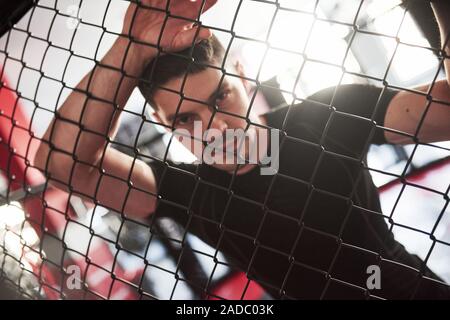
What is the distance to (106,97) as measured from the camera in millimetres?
674

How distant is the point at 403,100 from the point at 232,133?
11.9 inches

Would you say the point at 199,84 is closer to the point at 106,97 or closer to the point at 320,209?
the point at 106,97

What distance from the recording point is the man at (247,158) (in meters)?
0.66

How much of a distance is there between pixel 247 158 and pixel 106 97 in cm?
28

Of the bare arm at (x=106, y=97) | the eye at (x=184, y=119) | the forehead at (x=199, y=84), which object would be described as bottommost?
the bare arm at (x=106, y=97)

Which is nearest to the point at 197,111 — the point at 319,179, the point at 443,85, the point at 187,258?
the point at 319,179

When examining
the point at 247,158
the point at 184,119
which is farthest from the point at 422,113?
the point at 184,119

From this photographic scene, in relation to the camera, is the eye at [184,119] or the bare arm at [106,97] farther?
the eye at [184,119]

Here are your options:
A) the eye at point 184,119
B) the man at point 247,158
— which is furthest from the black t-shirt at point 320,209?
the eye at point 184,119

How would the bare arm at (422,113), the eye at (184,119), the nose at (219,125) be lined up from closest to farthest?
the bare arm at (422,113) < the nose at (219,125) < the eye at (184,119)

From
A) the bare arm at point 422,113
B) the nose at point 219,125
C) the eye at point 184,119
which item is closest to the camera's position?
the bare arm at point 422,113

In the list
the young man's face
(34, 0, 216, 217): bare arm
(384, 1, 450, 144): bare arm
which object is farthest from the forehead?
(384, 1, 450, 144): bare arm

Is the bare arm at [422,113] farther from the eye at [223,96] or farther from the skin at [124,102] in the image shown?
the eye at [223,96]
